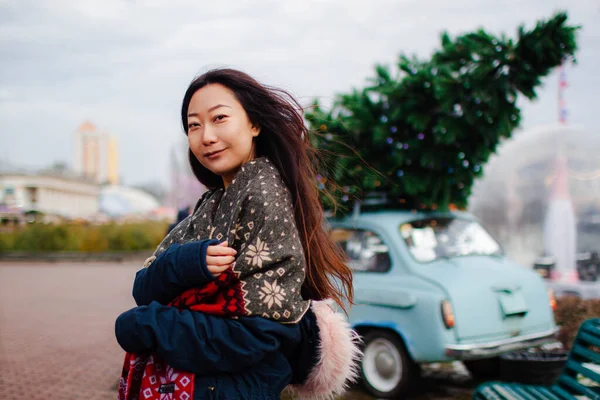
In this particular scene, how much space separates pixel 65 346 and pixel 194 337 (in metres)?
7.15

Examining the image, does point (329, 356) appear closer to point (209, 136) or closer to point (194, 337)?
point (194, 337)

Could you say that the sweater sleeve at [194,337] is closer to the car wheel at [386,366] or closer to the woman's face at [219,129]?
the woman's face at [219,129]

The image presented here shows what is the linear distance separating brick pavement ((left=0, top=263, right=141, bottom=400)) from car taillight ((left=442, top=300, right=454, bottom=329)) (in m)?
3.27

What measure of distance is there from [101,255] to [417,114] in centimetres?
2194

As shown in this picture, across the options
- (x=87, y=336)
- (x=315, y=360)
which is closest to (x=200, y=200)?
(x=315, y=360)

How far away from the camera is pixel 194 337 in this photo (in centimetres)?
167

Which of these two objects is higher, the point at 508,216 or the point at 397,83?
the point at 397,83

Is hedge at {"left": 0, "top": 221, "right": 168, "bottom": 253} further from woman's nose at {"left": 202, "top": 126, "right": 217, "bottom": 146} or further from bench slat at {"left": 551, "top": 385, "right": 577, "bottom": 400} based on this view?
woman's nose at {"left": 202, "top": 126, "right": 217, "bottom": 146}

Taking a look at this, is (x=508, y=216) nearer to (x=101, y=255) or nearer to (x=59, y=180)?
(x=101, y=255)

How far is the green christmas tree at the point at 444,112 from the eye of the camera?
16.5ft

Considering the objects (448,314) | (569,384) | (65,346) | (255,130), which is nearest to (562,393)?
(569,384)

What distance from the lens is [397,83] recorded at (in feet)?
18.1

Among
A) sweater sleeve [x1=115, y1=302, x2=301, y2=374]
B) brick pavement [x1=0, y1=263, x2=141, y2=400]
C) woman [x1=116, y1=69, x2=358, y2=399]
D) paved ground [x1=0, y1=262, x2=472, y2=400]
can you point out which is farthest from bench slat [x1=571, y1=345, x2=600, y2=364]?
brick pavement [x1=0, y1=263, x2=141, y2=400]

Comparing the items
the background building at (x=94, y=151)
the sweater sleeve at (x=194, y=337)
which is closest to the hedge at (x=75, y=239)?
the sweater sleeve at (x=194, y=337)
